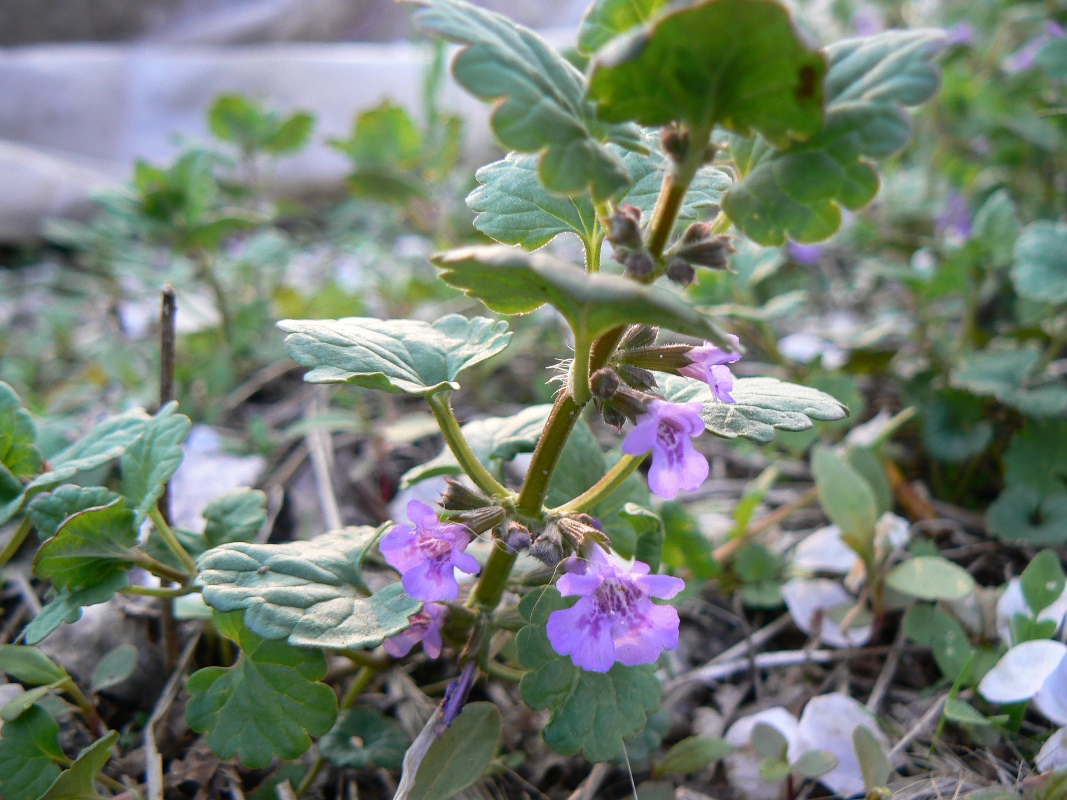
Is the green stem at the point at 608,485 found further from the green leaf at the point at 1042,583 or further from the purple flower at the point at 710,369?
the green leaf at the point at 1042,583

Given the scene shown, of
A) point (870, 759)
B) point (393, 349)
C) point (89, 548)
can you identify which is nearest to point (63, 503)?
point (89, 548)

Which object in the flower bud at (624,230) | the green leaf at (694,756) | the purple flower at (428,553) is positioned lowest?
the green leaf at (694,756)

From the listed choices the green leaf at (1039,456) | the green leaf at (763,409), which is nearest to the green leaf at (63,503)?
the green leaf at (763,409)

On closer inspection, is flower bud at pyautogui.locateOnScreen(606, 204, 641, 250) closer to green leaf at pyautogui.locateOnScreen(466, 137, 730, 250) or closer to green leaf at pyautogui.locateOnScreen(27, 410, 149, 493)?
green leaf at pyautogui.locateOnScreen(466, 137, 730, 250)

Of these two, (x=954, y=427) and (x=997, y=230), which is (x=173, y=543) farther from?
(x=997, y=230)

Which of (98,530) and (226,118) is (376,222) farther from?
(98,530)

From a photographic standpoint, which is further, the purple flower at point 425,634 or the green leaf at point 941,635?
the green leaf at point 941,635

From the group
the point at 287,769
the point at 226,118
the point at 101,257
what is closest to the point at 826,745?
the point at 287,769
